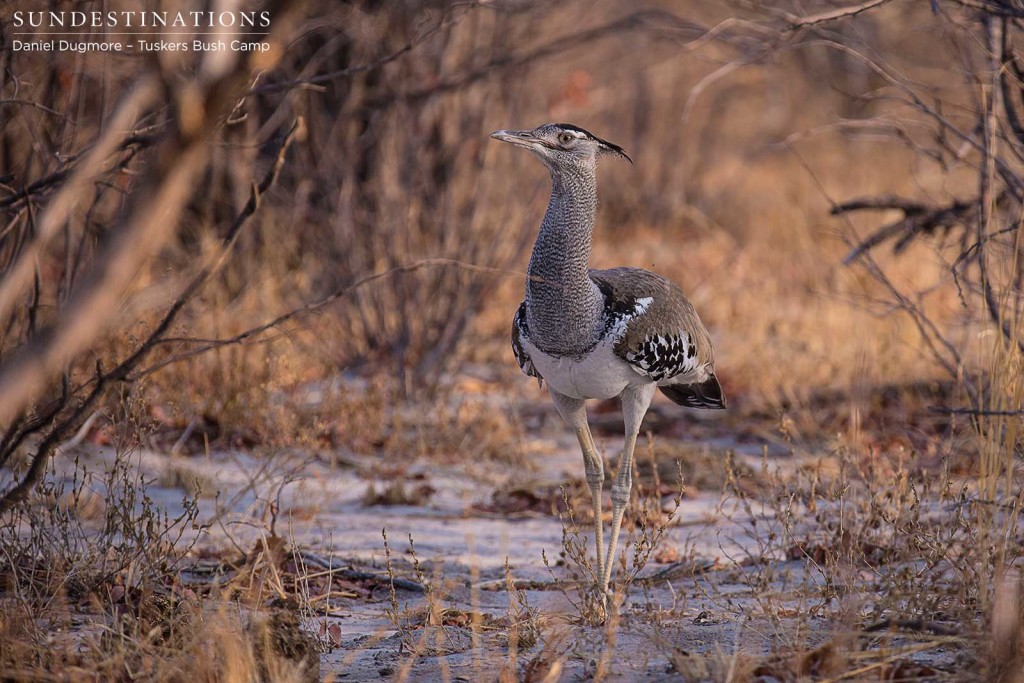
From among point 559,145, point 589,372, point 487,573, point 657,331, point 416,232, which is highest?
point 559,145

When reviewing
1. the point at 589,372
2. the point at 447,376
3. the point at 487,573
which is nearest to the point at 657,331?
the point at 589,372

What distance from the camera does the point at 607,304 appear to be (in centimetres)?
360

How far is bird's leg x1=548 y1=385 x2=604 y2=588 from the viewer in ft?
12.4

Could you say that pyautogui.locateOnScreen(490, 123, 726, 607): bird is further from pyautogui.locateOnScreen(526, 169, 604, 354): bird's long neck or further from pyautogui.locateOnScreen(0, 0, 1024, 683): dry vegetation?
pyautogui.locateOnScreen(0, 0, 1024, 683): dry vegetation

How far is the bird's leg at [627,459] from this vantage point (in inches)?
146

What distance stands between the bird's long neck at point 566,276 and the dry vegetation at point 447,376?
34cm

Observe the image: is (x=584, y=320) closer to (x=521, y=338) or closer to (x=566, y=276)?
(x=566, y=276)

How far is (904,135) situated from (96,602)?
307cm

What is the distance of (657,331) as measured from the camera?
3.62 meters

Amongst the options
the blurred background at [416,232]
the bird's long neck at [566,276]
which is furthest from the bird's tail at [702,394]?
the blurred background at [416,232]

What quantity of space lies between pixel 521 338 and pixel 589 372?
1.01 feet

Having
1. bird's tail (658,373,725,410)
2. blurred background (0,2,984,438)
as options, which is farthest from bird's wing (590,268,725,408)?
blurred background (0,2,984,438)

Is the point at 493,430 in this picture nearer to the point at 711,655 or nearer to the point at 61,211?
the point at 711,655

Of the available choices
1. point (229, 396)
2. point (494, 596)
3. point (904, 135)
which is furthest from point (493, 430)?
point (904, 135)
